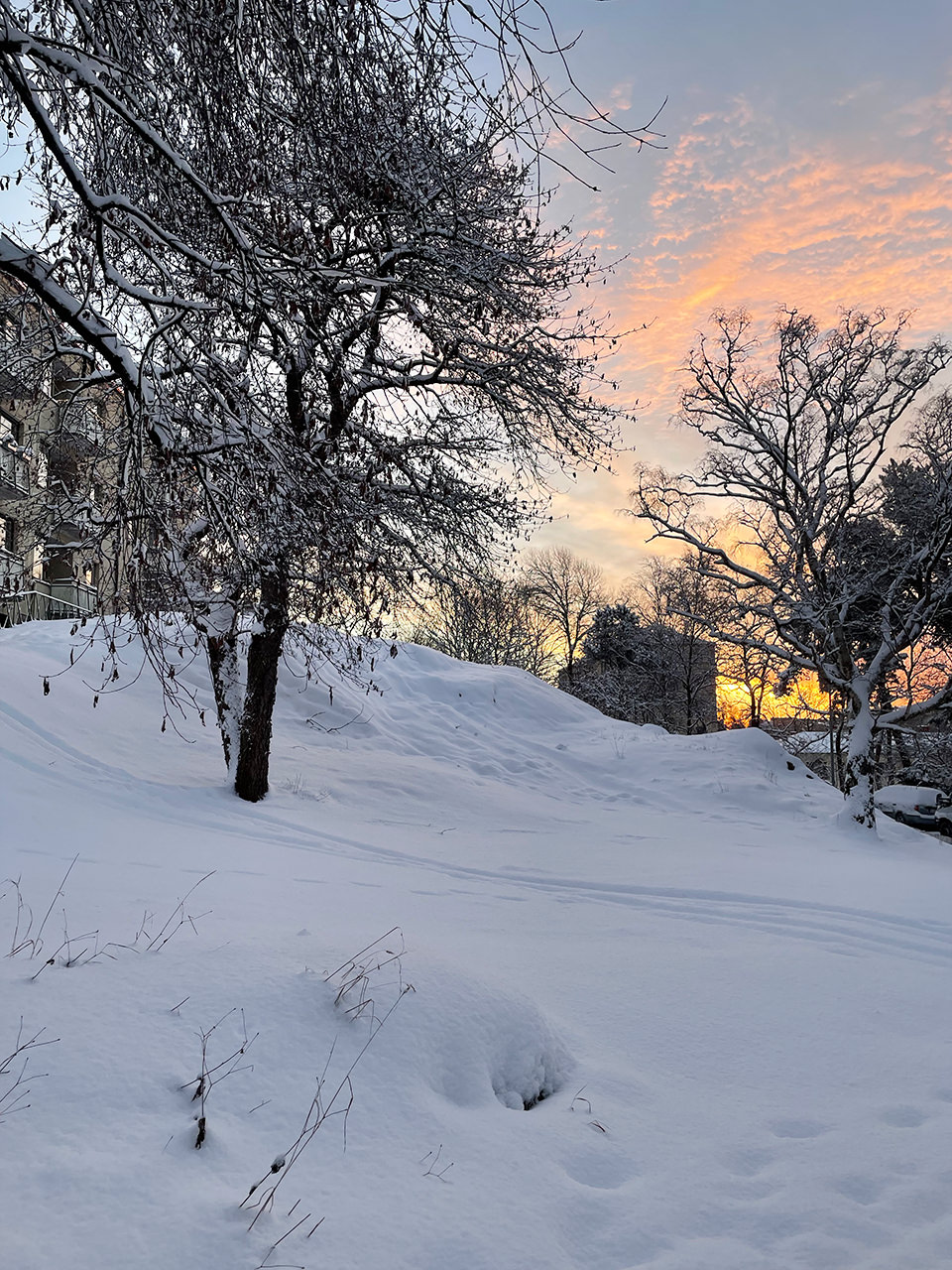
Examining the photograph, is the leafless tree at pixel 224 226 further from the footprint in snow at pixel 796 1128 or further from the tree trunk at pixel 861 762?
the tree trunk at pixel 861 762

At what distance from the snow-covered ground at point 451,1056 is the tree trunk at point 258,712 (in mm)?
955

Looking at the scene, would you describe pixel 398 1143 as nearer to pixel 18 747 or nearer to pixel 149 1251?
pixel 149 1251

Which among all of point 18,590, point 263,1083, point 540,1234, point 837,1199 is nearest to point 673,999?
point 837,1199

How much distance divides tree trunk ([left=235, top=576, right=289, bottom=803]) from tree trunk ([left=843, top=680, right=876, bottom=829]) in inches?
373

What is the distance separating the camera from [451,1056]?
346 centimetres

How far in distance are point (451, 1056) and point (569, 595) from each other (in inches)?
1467

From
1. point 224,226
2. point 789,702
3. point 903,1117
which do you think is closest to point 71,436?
point 224,226

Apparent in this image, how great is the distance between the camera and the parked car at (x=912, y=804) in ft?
78.6

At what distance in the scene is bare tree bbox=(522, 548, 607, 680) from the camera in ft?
129

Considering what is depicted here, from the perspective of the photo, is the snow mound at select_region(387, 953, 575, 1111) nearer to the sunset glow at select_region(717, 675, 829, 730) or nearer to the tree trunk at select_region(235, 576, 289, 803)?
the tree trunk at select_region(235, 576, 289, 803)

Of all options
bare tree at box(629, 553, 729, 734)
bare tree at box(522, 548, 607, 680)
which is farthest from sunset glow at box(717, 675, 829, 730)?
bare tree at box(522, 548, 607, 680)

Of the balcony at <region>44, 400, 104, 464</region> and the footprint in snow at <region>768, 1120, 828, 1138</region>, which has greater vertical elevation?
the balcony at <region>44, 400, 104, 464</region>

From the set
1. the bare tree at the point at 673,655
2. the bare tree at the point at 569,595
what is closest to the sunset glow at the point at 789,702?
the bare tree at the point at 673,655

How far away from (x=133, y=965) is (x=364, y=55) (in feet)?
14.3
